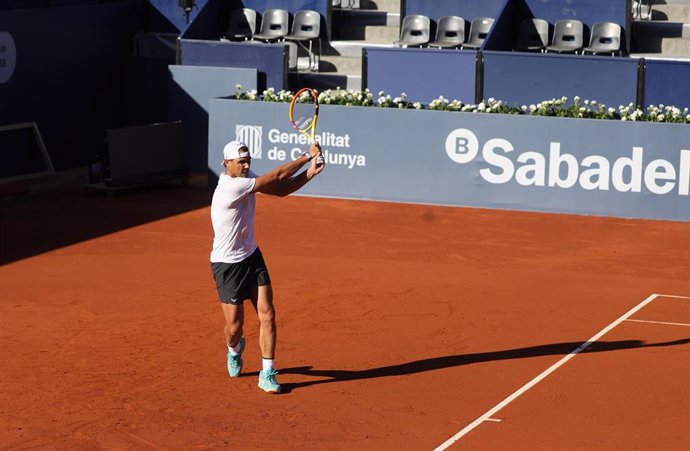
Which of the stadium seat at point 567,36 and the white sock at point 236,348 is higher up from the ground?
the stadium seat at point 567,36

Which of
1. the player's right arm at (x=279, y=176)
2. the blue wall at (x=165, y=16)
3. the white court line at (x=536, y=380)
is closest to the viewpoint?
the white court line at (x=536, y=380)

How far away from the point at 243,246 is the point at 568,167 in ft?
35.4

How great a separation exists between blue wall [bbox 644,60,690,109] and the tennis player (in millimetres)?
13492

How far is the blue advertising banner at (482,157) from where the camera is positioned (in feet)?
68.4

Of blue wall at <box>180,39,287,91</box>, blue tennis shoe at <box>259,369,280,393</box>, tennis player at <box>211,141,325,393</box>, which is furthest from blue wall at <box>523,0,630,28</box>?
blue tennis shoe at <box>259,369,280,393</box>

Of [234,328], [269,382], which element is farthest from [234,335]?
[269,382]

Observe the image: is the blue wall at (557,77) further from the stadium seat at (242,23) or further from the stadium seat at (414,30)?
the stadium seat at (242,23)

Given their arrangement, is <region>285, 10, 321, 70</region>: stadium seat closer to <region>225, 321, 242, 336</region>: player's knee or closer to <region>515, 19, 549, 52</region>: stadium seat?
<region>515, 19, 549, 52</region>: stadium seat

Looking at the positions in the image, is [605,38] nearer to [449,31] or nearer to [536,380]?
[449,31]

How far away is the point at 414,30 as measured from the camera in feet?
91.5

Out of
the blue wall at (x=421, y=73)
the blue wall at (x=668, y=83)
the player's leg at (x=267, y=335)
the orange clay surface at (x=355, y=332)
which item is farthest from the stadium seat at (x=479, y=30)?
the player's leg at (x=267, y=335)

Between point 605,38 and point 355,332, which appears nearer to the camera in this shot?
point 355,332

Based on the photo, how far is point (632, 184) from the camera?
20.9 meters

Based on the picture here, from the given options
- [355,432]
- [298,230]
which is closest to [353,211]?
[298,230]
